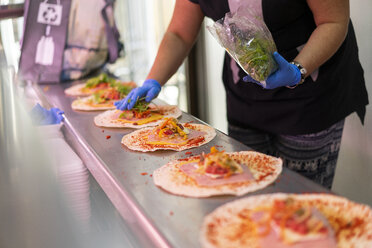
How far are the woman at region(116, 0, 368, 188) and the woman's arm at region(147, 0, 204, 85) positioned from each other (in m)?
0.04

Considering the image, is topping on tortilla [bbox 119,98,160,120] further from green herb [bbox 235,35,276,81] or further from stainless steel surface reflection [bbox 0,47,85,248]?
green herb [bbox 235,35,276,81]

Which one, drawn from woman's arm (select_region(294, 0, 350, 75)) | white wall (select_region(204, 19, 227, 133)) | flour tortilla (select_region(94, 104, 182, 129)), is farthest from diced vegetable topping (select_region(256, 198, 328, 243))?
white wall (select_region(204, 19, 227, 133))

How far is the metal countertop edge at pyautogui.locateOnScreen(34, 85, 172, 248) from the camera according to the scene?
1159 mm

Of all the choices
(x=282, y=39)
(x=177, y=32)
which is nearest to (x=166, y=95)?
(x=177, y=32)

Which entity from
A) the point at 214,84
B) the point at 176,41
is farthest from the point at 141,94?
the point at 214,84

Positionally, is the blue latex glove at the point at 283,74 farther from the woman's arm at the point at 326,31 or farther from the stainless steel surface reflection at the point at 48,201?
the stainless steel surface reflection at the point at 48,201

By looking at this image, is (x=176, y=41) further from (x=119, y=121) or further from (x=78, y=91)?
(x=78, y=91)

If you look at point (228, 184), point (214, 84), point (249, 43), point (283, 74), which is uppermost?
point (249, 43)

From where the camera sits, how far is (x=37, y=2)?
3004 mm

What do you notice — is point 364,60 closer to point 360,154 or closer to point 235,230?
point 360,154

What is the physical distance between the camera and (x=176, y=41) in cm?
233

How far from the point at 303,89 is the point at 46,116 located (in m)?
1.39

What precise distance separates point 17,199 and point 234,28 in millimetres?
1158

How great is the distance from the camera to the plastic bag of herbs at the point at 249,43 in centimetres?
164
